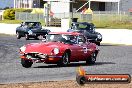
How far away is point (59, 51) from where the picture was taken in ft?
63.4

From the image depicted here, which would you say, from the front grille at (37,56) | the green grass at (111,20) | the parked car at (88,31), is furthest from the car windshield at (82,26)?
the green grass at (111,20)

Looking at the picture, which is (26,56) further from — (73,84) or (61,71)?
(73,84)

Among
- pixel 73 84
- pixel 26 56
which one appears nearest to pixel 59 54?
pixel 26 56

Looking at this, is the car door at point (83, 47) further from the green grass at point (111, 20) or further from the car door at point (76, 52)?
the green grass at point (111, 20)

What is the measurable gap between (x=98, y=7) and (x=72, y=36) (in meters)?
63.8

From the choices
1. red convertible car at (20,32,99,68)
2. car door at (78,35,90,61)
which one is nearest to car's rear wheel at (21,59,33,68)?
red convertible car at (20,32,99,68)

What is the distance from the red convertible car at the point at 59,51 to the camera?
19109mm

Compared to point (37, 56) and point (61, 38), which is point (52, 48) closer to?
point (37, 56)

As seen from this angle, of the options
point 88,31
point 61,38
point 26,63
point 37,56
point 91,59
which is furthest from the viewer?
point 88,31

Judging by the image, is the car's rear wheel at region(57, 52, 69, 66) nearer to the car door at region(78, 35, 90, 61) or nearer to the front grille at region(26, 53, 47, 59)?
the front grille at region(26, 53, 47, 59)

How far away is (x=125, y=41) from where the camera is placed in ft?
134

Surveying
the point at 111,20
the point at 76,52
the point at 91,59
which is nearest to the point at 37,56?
the point at 76,52

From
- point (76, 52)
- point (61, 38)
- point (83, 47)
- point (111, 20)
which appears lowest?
point (111, 20)

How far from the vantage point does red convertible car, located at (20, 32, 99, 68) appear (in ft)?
62.7
